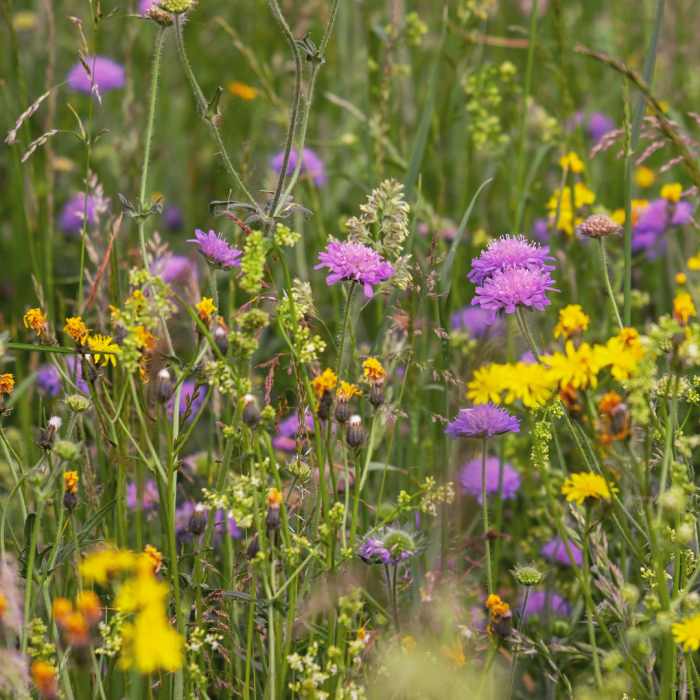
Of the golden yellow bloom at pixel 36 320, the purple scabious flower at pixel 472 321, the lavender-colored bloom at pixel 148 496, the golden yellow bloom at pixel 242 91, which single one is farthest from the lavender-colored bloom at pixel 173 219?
A: the golden yellow bloom at pixel 36 320

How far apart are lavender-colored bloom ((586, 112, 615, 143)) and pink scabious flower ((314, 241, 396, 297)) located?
2.60m

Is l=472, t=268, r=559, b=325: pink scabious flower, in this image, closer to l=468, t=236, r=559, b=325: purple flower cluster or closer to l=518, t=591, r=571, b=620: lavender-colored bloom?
l=468, t=236, r=559, b=325: purple flower cluster

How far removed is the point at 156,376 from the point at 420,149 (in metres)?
1.02

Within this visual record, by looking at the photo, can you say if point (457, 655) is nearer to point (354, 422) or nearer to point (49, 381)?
point (354, 422)

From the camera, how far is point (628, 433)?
929mm

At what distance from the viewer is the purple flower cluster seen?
1.19 m

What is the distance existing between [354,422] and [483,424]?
0.76ft

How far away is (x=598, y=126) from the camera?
3516mm

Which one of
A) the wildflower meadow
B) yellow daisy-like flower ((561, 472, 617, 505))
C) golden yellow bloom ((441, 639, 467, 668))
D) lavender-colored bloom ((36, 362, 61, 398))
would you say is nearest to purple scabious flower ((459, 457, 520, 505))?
the wildflower meadow

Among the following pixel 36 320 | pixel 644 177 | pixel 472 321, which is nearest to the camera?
pixel 36 320

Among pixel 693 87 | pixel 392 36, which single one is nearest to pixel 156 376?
pixel 392 36

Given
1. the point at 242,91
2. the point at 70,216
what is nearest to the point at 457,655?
the point at 242,91

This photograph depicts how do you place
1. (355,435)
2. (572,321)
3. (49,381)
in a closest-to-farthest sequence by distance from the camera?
1. (572,321)
2. (355,435)
3. (49,381)

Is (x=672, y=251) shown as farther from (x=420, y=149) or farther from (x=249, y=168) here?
(x=249, y=168)
